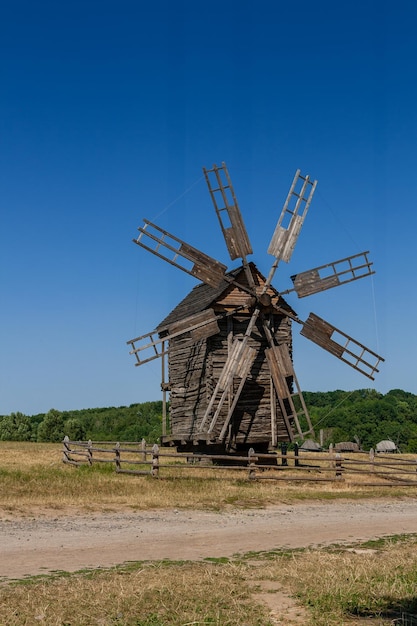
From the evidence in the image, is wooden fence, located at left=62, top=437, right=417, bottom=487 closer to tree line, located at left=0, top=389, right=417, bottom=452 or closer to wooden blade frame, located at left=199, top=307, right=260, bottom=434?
wooden blade frame, located at left=199, top=307, right=260, bottom=434

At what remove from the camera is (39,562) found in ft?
35.9

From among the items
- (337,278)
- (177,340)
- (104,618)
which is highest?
(337,278)

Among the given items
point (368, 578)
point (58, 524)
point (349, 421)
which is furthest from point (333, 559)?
point (349, 421)

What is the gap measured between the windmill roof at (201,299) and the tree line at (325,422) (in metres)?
31.7

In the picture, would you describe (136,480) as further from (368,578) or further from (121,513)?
(368,578)

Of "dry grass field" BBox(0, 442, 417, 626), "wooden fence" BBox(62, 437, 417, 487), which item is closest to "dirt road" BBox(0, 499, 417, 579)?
"dry grass field" BBox(0, 442, 417, 626)

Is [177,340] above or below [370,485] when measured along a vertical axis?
above

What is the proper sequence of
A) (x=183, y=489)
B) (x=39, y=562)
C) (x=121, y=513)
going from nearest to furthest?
(x=39, y=562)
(x=121, y=513)
(x=183, y=489)

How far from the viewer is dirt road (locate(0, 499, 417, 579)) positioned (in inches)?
454

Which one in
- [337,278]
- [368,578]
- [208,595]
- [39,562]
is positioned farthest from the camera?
[337,278]

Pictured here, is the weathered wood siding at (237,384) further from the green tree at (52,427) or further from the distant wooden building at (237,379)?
the green tree at (52,427)

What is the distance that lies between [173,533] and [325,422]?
7422 centimetres

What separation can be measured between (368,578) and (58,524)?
795cm

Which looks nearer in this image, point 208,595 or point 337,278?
point 208,595
